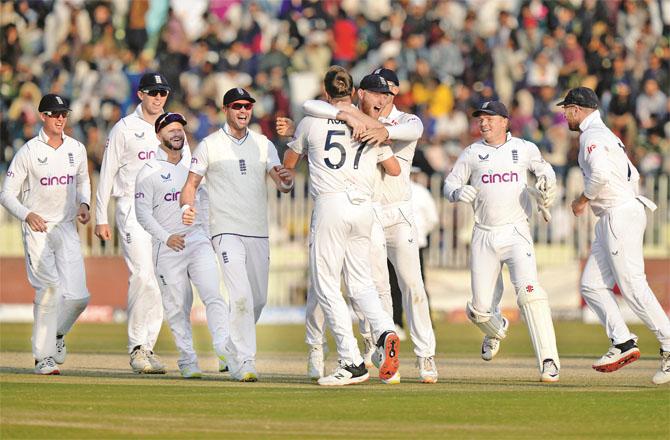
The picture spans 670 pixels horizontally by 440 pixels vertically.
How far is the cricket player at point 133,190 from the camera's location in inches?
555

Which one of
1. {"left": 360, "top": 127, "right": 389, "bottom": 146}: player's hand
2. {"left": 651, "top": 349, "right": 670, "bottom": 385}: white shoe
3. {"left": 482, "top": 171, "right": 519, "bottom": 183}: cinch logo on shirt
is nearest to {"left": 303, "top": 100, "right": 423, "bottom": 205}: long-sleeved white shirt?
{"left": 360, "top": 127, "right": 389, "bottom": 146}: player's hand

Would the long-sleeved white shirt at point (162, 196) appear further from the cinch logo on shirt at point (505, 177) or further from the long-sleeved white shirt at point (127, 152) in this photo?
the cinch logo on shirt at point (505, 177)

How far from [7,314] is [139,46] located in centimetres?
716

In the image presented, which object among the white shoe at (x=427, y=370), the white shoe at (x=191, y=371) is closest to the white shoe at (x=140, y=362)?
the white shoe at (x=191, y=371)

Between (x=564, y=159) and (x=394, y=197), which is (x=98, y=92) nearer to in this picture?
(x=564, y=159)

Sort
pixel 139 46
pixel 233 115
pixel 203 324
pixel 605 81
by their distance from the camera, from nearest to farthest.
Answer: pixel 233 115, pixel 203 324, pixel 605 81, pixel 139 46

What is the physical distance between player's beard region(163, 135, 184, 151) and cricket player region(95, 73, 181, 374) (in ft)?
3.39

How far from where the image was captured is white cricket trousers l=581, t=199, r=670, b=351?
1262cm

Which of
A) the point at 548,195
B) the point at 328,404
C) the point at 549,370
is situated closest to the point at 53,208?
the point at 328,404

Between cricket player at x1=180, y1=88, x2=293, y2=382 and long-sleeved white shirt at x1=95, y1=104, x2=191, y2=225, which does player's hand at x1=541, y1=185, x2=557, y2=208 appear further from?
long-sleeved white shirt at x1=95, y1=104, x2=191, y2=225

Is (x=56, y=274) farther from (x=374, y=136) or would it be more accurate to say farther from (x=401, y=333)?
(x=401, y=333)

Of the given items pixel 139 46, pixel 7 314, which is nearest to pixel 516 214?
pixel 7 314

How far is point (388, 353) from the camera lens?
11.7 m

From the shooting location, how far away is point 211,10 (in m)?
29.8
